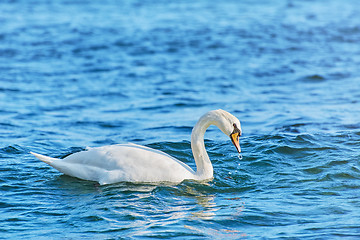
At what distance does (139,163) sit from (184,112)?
550cm

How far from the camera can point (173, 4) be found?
3016 cm

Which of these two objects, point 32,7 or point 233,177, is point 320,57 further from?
point 32,7

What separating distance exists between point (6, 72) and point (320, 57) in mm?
9412

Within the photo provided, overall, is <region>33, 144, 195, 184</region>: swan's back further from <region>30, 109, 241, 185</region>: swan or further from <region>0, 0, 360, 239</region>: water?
<region>0, 0, 360, 239</region>: water

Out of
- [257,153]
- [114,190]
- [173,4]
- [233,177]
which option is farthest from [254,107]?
[173,4]

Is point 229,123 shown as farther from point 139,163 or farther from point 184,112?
point 184,112

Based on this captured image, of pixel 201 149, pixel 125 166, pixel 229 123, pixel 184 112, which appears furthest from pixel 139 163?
pixel 184 112

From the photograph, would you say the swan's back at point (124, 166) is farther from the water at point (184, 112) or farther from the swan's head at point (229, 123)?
the swan's head at point (229, 123)

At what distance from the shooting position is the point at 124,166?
7855 millimetres

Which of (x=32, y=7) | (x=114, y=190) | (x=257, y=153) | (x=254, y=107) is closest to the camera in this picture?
(x=114, y=190)

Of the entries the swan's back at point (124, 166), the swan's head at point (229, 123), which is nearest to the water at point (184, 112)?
the swan's back at point (124, 166)

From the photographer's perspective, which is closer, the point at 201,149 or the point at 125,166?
the point at 125,166

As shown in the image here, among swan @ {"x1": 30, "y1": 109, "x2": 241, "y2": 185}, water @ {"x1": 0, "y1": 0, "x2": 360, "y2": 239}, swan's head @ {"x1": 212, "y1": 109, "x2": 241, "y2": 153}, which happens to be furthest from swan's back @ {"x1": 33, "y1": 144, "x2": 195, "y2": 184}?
swan's head @ {"x1": 212, "y1": 109, "x2": 241, "y2": 153}

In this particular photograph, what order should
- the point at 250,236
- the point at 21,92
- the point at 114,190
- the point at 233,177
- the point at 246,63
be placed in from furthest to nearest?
the point at 246,63
the point at 21,92
the point at 233,177
the point at 114,190
the point at 250,236
